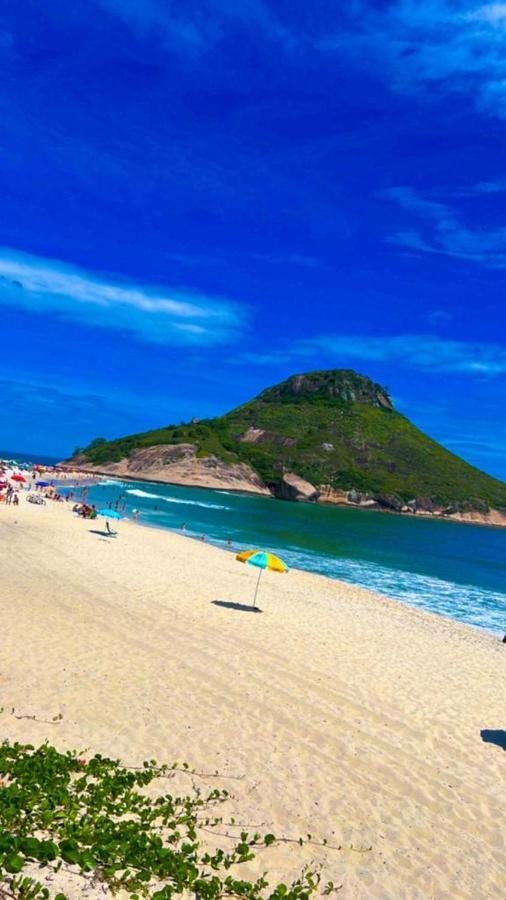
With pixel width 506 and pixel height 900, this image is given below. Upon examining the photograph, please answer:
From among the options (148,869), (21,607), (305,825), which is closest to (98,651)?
(21,607)

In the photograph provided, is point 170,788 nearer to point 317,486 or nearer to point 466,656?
point 466,656

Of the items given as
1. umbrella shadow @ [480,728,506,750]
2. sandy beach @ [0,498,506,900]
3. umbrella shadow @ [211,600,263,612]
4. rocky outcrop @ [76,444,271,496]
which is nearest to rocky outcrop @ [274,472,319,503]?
rocky outcrop @ [76,444,271,496]

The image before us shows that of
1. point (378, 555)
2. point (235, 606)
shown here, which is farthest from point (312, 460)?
point (235, 606)

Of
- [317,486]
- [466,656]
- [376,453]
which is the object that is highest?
[376,453]

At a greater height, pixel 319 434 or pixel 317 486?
pixel 319 434

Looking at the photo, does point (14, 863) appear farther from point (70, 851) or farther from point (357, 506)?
point (357, 506)

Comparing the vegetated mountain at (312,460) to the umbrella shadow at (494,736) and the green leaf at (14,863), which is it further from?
the green leaf at (14,863)

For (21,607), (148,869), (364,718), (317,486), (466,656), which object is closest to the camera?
(148,869)
